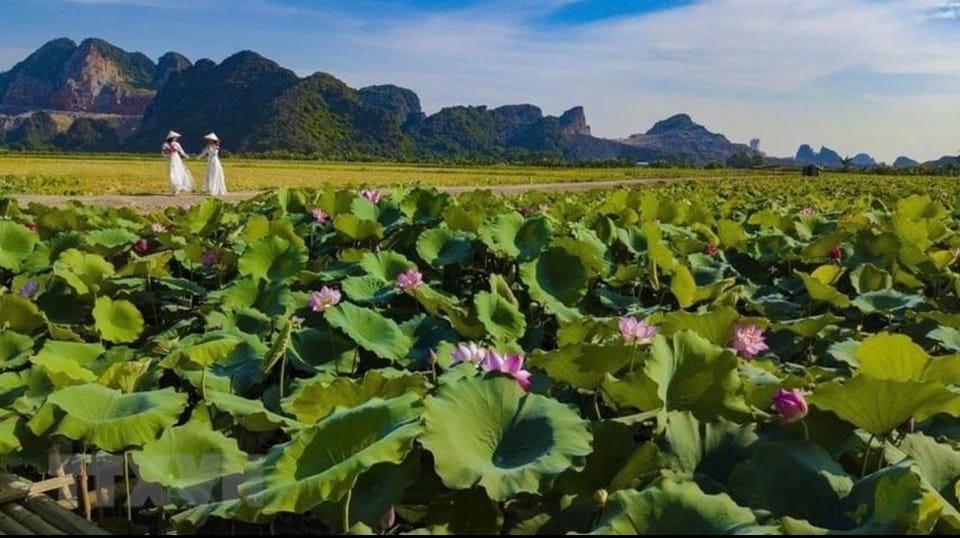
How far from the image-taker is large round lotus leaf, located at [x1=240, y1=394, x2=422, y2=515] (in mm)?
1234

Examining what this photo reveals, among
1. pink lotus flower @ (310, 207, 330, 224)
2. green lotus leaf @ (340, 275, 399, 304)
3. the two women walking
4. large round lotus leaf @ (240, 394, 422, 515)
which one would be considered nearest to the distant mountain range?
the two women walking

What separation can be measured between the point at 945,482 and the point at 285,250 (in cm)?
259

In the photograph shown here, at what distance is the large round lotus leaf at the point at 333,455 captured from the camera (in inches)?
48.6

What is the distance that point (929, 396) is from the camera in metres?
1.36

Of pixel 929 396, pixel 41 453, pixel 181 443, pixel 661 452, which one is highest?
pixel 929 396

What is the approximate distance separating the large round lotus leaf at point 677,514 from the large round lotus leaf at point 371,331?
1218 millimetres

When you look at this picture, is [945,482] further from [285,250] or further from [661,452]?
[285,250]

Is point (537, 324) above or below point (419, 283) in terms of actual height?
below

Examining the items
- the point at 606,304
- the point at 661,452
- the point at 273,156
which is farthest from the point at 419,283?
the point at 273,156

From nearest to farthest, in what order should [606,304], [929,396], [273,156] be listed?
[929,396]
[606,304]
[273,156]

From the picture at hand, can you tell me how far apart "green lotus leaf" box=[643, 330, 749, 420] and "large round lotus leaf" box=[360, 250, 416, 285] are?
5.35 feet

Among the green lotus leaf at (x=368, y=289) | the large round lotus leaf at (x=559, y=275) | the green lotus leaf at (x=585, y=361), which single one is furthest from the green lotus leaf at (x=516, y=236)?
the green lotus leaf at (x=585, y=361)

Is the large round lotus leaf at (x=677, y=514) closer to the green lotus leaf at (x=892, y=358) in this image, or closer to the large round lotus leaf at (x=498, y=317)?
the green lotus leaf at (x=892, y=358)

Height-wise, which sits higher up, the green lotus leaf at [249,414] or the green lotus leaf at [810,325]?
the green lotus leaf at [810,325]
